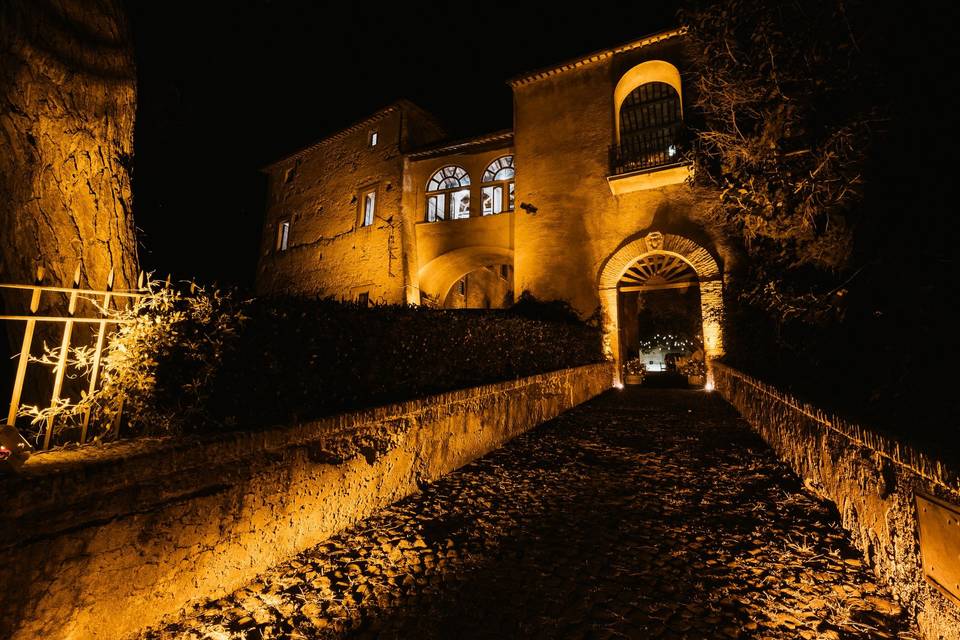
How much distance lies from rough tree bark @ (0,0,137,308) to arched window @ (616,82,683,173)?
442 inches

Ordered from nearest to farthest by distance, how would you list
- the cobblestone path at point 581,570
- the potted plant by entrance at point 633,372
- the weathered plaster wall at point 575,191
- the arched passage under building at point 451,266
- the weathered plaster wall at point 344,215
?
the cobblestone path at point 581,570, the weathered plaster wall at point 575,191, the arched passage under building at point 451,266, the potted plant by entrance at point 633,372, the weathered plaster wall at point 344,215

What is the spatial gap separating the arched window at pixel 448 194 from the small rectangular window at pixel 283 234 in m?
8.51

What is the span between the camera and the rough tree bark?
2939mm

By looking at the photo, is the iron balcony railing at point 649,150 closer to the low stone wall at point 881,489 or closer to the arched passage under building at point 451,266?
the arched passage under building at point 451,266

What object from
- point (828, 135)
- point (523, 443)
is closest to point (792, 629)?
point (523, 443)

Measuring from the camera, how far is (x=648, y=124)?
43.0ft

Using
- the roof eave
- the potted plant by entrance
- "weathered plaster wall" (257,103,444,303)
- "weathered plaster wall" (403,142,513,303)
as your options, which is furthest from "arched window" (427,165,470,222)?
the potted plant by entrance

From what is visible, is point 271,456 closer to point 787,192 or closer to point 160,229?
point 787,192

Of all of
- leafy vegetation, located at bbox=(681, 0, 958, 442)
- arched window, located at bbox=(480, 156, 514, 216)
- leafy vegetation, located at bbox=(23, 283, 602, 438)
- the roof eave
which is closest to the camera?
leafy vegetation, located at bbox=(23, 283, 602, 438)

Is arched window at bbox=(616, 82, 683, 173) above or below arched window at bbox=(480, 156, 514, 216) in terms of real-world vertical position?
above

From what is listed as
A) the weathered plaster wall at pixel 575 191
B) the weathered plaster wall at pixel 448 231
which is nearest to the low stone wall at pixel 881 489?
the weathered plaster wall at pixel 575 191

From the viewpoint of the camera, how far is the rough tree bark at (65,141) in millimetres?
2939

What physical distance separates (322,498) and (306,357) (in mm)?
1077

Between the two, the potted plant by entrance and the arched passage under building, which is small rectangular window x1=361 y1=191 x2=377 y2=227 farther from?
the potted plant by entrance
